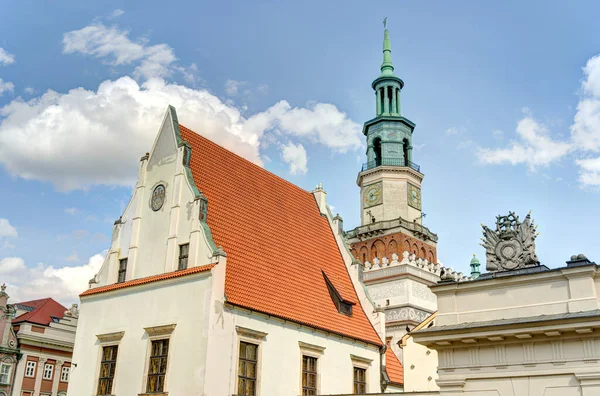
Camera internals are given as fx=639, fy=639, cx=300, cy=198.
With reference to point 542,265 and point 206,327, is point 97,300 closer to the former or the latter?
point 206,327

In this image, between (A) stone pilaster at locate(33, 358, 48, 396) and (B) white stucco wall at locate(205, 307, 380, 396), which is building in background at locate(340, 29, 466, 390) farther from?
(A) stone pilaster at locate(33, 358, 48, 396)

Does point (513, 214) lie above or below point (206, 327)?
above

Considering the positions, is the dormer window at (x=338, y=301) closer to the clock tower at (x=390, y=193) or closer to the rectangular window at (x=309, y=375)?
the rectangular window at (x=309, y=375)

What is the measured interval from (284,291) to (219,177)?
5380 millimetres

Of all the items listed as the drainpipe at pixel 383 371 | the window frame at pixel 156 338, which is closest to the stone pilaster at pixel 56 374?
the window frame at pixel 156 338

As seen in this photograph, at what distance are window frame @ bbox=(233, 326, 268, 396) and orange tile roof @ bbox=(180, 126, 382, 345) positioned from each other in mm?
825

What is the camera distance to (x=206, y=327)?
2081 centimetres

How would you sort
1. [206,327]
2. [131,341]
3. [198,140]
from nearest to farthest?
[206,327], [131,341], [198,140]

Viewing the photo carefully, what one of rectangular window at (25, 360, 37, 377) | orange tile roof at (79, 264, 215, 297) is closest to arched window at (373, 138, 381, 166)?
rectangular window at (25, 360, 37, 377)

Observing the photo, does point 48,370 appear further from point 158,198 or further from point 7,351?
point 158,198

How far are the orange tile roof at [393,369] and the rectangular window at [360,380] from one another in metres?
1.89

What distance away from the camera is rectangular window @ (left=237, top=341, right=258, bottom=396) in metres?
21.6

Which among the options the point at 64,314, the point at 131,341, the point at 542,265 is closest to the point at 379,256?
the point at 64,314

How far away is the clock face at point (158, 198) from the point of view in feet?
81.7
